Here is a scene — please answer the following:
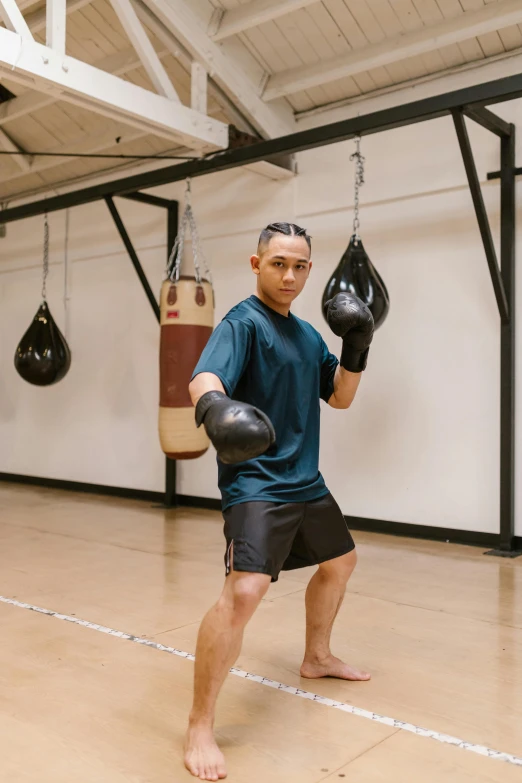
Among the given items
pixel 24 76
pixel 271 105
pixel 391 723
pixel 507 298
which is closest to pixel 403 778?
pixel 391 723

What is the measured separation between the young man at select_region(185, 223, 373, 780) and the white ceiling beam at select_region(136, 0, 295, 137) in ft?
10.8

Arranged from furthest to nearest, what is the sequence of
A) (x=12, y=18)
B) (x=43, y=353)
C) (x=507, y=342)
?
(x=43, y=353)
(x=507, y=342)
(x=12, y=18)

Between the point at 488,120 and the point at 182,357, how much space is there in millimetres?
2250

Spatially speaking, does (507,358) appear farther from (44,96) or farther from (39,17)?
(44,96)

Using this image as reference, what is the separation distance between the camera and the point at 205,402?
1.69 meters

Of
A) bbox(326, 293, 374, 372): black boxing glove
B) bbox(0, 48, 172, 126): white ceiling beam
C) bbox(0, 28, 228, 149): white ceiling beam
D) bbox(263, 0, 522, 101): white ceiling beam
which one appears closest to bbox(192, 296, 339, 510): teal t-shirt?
bbox(326, 293, 374, 372): black boxing glove

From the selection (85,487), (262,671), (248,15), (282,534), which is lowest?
(262,671)

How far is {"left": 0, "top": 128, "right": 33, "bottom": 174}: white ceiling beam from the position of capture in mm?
6965

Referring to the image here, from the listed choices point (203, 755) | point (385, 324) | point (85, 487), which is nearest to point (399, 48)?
point (385, 324)

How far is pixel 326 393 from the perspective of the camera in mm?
2309

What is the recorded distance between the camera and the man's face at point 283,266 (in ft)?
6.58

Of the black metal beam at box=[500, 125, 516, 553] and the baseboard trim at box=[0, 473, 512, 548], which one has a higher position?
the black metal beam at box=[500, 125, 516, 553]

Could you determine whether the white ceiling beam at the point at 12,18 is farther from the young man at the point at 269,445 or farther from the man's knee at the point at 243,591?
the man's knee at the point at 243,591

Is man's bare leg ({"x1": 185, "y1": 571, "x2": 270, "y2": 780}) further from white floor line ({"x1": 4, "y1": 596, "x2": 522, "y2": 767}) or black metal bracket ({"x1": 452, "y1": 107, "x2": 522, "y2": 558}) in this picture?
black metal bracket ({"x1": 452, "y1": 107, "x2": 522, "y2": 558})
